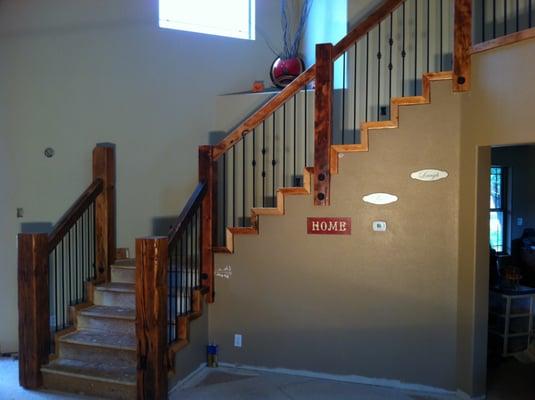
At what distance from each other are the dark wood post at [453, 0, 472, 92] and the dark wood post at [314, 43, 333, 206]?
2.96 ft

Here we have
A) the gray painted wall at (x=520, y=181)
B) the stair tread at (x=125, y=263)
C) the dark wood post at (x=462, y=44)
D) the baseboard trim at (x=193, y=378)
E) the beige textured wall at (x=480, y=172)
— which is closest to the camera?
the beige textured wall at (x=480, y=172)

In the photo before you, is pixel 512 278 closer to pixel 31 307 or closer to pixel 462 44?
pixel 462 44

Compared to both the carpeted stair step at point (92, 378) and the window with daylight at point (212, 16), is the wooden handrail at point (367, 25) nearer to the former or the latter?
the window with daylight at point (212, 16)

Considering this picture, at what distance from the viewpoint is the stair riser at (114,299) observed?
3820 mm

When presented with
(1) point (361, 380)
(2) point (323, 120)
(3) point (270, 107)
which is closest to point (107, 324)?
(1) point (361, 380)

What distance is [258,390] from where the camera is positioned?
10.7 feet

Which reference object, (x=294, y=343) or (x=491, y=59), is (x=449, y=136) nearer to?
(x=491, y=59)

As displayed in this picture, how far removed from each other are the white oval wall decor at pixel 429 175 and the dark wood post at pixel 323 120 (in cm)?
66

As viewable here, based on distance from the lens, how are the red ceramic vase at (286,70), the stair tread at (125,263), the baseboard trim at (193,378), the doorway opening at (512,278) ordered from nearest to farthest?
the baseboard trim at (193,378) → the doorway opening at (512,278) → the stair tread at (125,263) → the red ceramic vase at (286,70)

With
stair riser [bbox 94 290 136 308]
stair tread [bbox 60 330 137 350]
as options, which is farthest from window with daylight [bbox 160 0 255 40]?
stair tread [bbox 60 330 137 350]

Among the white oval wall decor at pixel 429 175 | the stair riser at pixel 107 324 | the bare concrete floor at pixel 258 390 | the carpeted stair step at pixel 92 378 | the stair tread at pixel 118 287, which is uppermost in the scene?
the white oval wall decor at pixel 429 175

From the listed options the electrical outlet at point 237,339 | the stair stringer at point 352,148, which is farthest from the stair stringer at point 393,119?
the electrical outlet at point 237,339

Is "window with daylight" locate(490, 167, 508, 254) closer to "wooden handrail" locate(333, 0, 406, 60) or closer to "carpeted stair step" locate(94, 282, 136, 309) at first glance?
"wooden handrail" locate(333, 0, 406, 60)

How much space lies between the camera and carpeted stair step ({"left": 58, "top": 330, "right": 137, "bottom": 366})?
10.9ft
